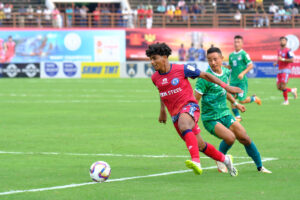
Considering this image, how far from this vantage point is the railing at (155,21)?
50375 mm

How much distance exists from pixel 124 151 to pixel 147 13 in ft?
132

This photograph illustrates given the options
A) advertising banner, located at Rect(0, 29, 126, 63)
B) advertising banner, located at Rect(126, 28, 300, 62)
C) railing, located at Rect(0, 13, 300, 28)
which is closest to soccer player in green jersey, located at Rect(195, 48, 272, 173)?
advertising banner, located at Rect(0, 29, 126, 63)

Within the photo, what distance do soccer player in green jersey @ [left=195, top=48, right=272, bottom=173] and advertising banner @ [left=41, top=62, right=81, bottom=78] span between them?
3508cm

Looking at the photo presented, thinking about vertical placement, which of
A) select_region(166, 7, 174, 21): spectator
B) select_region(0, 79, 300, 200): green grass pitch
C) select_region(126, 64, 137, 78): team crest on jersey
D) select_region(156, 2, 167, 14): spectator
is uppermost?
select_region(156, 2, 167, 14): spectator

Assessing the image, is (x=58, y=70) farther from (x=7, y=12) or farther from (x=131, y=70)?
(x=7, y=12)

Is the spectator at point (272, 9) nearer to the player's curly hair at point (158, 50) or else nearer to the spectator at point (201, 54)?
the spectator at point (201, 54)

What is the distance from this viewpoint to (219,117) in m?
9.99

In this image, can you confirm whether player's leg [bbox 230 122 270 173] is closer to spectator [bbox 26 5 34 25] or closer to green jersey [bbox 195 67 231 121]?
green jersey [bbox 195 67 231 121]

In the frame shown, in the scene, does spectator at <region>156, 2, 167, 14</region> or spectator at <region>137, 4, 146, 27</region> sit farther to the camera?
spectator at <region>156, 2, 167, 14</region>

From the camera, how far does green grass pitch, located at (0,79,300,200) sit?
8.41 metres

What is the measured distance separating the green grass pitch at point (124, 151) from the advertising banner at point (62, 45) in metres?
24.3

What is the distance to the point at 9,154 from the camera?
12.0m

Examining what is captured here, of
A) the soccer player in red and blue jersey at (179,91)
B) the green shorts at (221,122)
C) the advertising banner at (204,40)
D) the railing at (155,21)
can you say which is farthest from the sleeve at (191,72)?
the railing at (155,21)

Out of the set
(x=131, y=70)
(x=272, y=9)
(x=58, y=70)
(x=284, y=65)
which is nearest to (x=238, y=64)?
(x=284, y=65)
